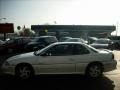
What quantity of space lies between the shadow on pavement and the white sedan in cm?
32

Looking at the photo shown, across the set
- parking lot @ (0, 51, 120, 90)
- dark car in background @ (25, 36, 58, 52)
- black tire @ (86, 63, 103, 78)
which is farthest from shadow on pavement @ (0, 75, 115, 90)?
dark car in background @ (25, 36, 58, 52)

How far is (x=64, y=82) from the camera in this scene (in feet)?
32.6

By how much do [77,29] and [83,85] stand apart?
259 feet

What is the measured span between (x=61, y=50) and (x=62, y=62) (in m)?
0.50

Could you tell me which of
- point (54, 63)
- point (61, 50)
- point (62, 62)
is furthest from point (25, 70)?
point (61, 50)

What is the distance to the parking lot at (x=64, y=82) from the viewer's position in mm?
9016

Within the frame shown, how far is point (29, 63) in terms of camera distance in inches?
410

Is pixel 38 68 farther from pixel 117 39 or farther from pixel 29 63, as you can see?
pixel 117 39

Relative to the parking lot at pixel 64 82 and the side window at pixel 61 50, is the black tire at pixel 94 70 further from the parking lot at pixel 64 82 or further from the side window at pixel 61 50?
the side window at pixel 61 50

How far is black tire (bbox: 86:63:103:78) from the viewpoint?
10.7 metres

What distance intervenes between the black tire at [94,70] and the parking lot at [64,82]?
A: 249mm

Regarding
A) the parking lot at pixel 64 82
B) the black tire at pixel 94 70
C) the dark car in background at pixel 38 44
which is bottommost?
the parking lot at pixel 64 82

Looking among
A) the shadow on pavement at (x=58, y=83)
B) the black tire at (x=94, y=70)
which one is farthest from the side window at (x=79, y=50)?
the shadow on pavement at (x=58, y=83)

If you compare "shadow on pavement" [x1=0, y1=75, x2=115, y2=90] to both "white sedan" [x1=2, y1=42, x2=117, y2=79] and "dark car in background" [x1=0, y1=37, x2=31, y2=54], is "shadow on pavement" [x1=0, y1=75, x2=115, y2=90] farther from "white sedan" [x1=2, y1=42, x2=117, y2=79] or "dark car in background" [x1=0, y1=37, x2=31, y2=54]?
"dark car in background" [x1=0, y1=37, x2=31, y2=54]
